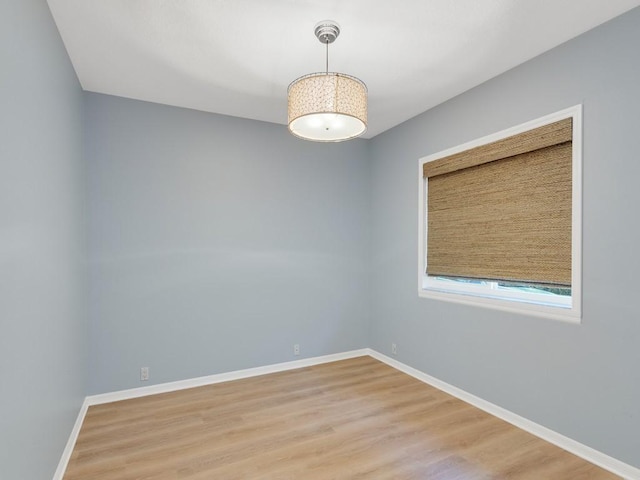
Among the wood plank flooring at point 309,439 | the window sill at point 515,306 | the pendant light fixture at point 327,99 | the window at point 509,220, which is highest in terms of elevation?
the pendant light fixture at point 327,99

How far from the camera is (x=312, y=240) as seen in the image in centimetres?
404

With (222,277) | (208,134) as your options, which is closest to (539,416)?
(222,277)

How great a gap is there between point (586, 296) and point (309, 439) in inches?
82.2

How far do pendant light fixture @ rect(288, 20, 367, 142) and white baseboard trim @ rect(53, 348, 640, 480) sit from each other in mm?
2445

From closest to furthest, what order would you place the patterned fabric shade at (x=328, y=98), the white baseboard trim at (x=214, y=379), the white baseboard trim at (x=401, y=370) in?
the patterned fabric shade at (x=328, y=98), the white baseboard trim at (x=401, y=370), the white baseboard trim at (x=214, y=379)

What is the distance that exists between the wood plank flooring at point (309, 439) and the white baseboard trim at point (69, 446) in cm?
4

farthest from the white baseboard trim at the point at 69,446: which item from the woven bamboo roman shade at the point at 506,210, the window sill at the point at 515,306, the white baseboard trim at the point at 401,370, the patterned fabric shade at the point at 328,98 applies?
the woven bamboo roman shade at the point at 506,210

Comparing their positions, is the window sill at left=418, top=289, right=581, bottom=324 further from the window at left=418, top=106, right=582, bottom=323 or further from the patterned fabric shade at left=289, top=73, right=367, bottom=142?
the patterned fabric shade at left=289, top=73, right=367, bottom=142

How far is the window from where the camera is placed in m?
2.36

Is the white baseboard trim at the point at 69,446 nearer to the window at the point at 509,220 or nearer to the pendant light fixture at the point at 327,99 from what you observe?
the pendant light fixture at the point at 327,99

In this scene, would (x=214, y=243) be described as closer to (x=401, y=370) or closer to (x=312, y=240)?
(x=312, y=240)

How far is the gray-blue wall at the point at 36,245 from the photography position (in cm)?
137

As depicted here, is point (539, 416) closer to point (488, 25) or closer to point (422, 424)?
point (422, 424)

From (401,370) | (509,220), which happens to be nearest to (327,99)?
(509,220)
